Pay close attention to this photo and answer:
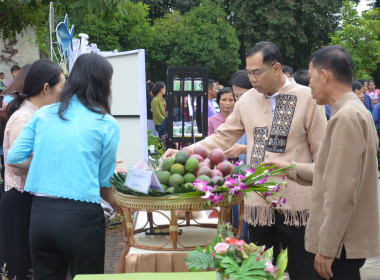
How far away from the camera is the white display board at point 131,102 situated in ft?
18.1

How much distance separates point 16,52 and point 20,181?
42.6ft

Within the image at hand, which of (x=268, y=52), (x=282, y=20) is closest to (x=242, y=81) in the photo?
(x=268, y=52)

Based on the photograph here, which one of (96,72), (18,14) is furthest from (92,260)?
(18,14)

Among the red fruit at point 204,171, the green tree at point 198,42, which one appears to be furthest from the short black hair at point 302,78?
the green tree at point 198,42

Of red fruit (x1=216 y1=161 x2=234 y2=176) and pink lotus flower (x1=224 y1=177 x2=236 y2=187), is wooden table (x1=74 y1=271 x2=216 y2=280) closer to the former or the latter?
pink lotus flower (x1=224 y1=177 x2=236 y2=187)

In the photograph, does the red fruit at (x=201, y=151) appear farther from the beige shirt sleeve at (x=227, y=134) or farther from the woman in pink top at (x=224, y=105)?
the woman in pink top at (x=224, y=105)

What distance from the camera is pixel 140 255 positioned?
3.32 meters

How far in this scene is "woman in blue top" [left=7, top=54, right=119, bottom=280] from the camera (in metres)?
2.88

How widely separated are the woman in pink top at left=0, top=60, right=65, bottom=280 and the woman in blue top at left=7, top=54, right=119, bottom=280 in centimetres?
66

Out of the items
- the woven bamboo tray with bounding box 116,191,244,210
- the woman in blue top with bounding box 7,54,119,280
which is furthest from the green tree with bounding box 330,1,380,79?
the woman in blue top with bounding box 7,54,119,280

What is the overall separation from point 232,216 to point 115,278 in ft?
10.3

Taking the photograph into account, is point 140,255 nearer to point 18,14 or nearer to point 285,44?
point 18,14

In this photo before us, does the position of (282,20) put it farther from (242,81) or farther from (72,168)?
(72,168)

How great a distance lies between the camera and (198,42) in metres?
27.5
